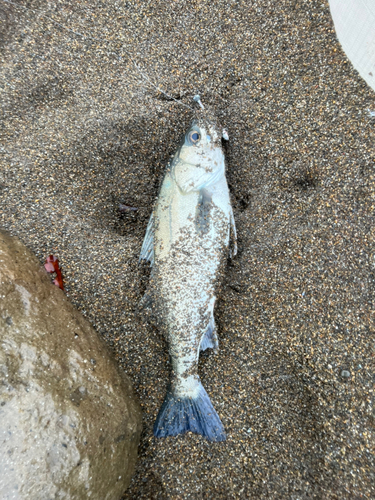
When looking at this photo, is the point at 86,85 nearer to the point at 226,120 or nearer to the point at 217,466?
the point at 226,120

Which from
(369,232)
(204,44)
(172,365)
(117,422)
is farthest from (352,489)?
(204,44)

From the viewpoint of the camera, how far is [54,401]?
1.65 meters

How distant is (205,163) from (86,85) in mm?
1229

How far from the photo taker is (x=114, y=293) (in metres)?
2.29

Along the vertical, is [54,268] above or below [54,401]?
above

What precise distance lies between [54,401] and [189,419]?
3.25 ft

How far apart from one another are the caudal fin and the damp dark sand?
78 mm

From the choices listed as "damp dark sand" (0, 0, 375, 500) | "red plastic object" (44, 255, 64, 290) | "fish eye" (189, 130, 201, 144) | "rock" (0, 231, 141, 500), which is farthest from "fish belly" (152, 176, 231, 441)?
"red plastic object" (44, 255, 64, 290)

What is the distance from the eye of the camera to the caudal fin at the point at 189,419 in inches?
82.0

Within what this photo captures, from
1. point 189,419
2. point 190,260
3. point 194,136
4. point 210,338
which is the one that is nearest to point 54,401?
point 189,419

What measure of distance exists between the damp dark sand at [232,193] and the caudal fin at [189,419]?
78 mm

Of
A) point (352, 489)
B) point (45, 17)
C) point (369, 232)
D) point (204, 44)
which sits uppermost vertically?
point (45, 17)

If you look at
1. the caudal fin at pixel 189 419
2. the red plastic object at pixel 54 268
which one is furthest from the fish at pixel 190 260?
the red plastic object at pixel 54 268

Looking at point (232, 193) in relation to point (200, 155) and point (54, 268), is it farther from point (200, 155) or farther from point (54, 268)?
point (54, 268)
